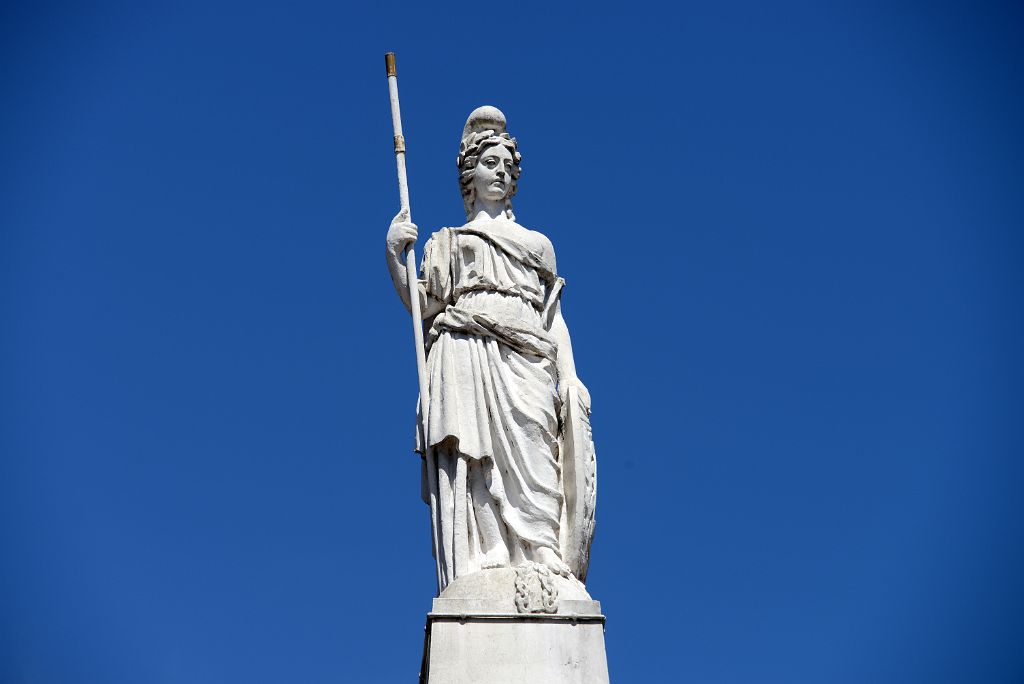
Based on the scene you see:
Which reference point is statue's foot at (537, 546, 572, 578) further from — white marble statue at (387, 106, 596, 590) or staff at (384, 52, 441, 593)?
staff at (384, 52, 441, 593)

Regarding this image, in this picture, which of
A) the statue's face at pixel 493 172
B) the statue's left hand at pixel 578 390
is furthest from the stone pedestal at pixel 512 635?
the statue's face at pixel 493 172

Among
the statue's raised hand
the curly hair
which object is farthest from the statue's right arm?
the curly hair

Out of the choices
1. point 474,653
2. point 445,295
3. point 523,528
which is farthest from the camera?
point 445,295

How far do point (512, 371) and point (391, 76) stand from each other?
3135 mm

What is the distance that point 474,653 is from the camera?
1337cm

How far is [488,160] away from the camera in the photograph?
52.1 feet

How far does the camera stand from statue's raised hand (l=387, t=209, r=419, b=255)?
1529 centimetres

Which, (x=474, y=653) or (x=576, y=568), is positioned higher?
(x=576, y=568)

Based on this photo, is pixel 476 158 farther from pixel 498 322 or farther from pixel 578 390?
pixel 578 390

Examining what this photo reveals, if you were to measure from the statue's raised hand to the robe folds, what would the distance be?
340 mm

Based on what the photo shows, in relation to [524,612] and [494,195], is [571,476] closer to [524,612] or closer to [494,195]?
[524,612]

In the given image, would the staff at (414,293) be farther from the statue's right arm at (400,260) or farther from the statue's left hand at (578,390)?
the statue's left hand at (578,390)

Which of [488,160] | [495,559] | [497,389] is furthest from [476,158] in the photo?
[495,559]

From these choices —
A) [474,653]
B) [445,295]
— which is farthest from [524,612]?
[445,295]
